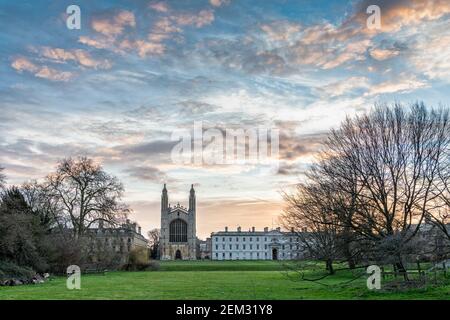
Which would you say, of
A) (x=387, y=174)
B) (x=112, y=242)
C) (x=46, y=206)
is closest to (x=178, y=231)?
(x=112, y=242)

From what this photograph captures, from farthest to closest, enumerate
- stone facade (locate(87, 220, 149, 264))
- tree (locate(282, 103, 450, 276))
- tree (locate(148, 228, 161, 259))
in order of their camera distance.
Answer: tree (locate(148, 228, 161, 259)) → stone facade (locate(87, 220, 149, 264)) → tree (locate(282, 103, 450, 276))

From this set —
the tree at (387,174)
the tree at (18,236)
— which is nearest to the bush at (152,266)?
the tree at (18,236)

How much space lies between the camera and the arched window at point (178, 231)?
5871 inches

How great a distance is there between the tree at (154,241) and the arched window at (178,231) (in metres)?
7.68

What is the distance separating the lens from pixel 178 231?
149750 millimetres

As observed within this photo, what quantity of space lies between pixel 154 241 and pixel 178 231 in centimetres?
2209

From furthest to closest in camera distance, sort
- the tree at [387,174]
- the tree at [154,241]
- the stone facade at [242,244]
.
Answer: the stone facade at [242,244] < the tree at [154,241] < the tree at [387,174]

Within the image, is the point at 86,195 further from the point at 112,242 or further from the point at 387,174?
the point at 387,174

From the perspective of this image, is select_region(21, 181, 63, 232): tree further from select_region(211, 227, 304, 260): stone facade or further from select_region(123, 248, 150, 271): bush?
select_region(211, 227, 304, 260): stone facade

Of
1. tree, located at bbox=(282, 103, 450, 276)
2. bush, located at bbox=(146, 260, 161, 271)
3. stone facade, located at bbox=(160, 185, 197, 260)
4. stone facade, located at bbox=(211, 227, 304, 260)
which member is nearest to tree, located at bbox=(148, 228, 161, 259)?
stone facade, located at bbox=(160, 185, 197, 260)

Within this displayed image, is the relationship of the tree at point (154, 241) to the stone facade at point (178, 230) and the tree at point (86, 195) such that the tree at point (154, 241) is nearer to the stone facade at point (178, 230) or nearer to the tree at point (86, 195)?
the stone facade at point (178, 230)

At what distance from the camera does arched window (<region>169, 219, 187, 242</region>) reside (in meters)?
149

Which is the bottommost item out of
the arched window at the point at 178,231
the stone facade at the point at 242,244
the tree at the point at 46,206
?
the stone facade at the point at 242,244
